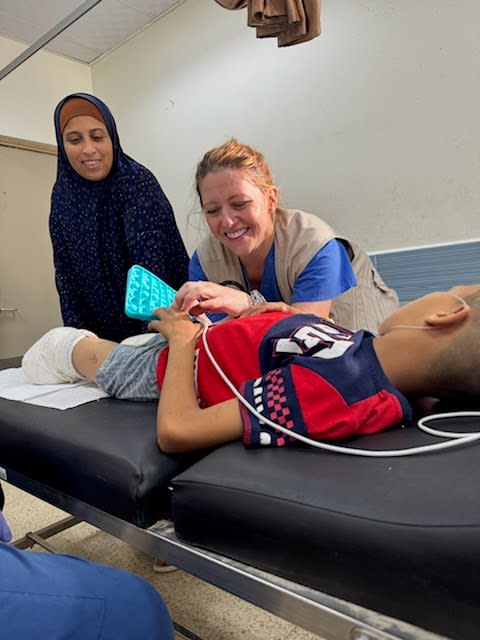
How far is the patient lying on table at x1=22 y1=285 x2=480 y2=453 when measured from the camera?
681 mm

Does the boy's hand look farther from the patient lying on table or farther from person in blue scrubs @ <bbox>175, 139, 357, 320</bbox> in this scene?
person in blue scrubs @ <bbox>175, 139, 357, 320</bbox>

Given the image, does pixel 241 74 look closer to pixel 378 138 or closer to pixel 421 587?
pixel 378 138

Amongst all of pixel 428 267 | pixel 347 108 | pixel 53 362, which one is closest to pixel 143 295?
pixel 53 362

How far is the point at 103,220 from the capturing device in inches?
67.9

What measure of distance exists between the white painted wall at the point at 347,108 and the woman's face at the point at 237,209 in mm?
863

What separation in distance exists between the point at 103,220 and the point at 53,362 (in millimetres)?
692

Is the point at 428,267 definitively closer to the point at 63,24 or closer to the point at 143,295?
the point at 143,295

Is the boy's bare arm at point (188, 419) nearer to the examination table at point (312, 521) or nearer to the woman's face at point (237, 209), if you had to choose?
the examination table at point (312, 521)

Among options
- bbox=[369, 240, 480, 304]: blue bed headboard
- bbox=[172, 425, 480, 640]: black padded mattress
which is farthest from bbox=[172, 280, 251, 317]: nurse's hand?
bbox=[369, 240, 480, 304]: blue bed headboard

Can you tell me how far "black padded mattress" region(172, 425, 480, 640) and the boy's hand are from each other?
33 centimetres

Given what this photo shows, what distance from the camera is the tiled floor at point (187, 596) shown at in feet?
3.37

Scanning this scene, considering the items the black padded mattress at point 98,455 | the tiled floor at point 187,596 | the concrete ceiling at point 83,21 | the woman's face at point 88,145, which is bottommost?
the tiled floor at point 187,596

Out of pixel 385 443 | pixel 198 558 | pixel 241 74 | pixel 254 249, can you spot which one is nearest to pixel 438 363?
pixel 385 443

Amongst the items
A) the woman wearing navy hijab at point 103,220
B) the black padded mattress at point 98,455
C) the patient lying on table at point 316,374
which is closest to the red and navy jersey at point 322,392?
the patient lying on table at point 316,374
